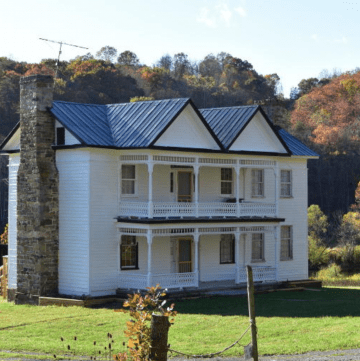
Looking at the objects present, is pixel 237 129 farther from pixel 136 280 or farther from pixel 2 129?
pixel 2 129

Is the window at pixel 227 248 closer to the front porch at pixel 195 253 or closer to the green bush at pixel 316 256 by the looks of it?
the front porch at pixel 195 253

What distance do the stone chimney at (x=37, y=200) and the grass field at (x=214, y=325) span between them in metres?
1.32

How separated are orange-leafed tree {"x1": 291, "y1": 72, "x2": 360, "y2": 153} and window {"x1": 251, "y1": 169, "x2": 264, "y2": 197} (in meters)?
49.0

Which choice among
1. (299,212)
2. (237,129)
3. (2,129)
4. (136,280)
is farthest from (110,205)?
(2,129)

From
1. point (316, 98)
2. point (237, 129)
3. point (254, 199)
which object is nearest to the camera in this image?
point (237, 129)

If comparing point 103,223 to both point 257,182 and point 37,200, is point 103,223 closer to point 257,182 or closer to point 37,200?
point 37,200

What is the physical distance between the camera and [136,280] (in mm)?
31984

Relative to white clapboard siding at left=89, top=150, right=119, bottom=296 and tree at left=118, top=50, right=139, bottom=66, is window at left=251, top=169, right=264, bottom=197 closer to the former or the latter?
white clapboard siding at left=89, top=150, right=119, bottom=296

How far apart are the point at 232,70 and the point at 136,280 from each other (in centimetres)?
Answer: 9716

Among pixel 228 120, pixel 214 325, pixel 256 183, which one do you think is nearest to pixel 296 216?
pixel 256 183

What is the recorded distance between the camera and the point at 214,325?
25.4 meters

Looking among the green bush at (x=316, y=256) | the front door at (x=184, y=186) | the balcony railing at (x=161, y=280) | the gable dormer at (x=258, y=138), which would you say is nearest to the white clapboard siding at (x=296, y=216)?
the gable dormer at (x=258, y=138)

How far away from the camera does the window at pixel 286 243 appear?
38.5 meters

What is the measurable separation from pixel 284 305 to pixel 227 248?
747 cm
